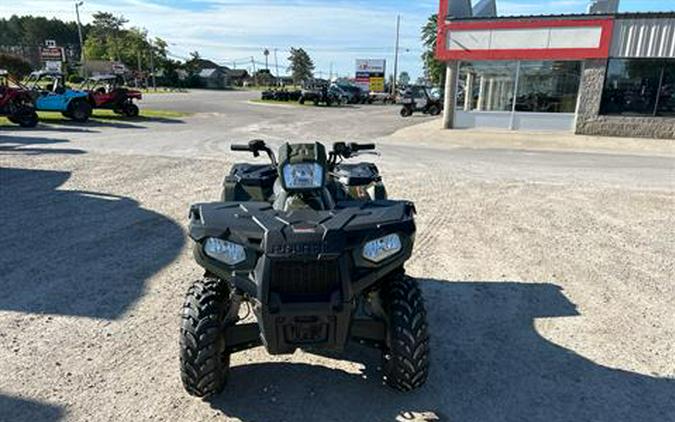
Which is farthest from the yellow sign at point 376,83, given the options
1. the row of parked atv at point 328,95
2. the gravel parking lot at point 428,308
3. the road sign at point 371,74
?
the gravel parking lot at point 428,308

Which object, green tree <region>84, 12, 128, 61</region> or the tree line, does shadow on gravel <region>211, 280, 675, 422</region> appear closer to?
the tree line

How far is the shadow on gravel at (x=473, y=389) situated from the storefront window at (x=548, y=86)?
17371 mm

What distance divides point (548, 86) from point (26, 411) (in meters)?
20.0

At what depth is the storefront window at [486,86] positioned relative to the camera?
765 inches

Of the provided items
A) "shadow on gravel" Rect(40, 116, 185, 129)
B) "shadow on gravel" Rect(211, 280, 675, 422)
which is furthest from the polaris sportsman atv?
"shadow on gravel" Rect(40, 116, 185, 129)

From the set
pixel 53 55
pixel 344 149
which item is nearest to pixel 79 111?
pixel 53 55

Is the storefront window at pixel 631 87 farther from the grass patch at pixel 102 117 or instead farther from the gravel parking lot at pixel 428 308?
the grass patch at pixel 102 117

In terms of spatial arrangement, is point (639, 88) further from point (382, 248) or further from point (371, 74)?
point (371, 74)

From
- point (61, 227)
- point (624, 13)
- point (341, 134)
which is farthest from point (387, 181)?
point (624, 13)

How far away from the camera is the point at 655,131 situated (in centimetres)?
1747

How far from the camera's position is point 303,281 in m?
2.44

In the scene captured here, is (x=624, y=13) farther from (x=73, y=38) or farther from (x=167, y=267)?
(x=73, y=38)

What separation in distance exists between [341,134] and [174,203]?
11710 millimetres

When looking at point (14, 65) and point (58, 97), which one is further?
point (14, 65)
